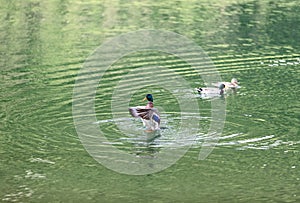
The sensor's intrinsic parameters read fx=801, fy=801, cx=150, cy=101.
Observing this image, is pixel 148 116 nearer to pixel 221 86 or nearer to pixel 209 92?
pixel 209 92

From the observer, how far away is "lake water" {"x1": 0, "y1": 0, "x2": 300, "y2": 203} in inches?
573

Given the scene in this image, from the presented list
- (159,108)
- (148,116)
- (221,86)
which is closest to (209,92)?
(221,86)

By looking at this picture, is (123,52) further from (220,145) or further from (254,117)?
(220,145)

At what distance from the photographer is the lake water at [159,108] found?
1456cm

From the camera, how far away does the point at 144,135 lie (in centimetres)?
1752

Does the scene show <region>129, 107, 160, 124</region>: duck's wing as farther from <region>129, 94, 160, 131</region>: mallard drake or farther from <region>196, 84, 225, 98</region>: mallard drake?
<region>196, 84, 225, 98</region>: mallard drake

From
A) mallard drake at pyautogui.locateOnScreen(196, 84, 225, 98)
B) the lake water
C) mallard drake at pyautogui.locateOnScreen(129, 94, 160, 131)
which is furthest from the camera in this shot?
mallard drake at pyautogui.locateOnScreen(196, 84, 225, 98)

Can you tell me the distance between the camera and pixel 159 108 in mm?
19641

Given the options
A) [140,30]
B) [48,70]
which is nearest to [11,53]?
[48,70]

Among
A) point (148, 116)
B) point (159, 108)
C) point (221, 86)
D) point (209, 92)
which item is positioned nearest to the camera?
point (148, 116)

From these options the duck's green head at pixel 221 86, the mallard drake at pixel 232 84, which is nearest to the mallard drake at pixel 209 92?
the duck's green head at pixel 221 86

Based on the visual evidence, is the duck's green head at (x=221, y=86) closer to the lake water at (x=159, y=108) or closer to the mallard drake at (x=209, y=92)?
the mallard drake at (x=209, y=92)

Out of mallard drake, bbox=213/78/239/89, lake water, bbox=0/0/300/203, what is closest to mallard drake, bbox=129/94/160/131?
lake water, bbox=0/0/300/203

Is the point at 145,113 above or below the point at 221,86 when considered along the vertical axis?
above
